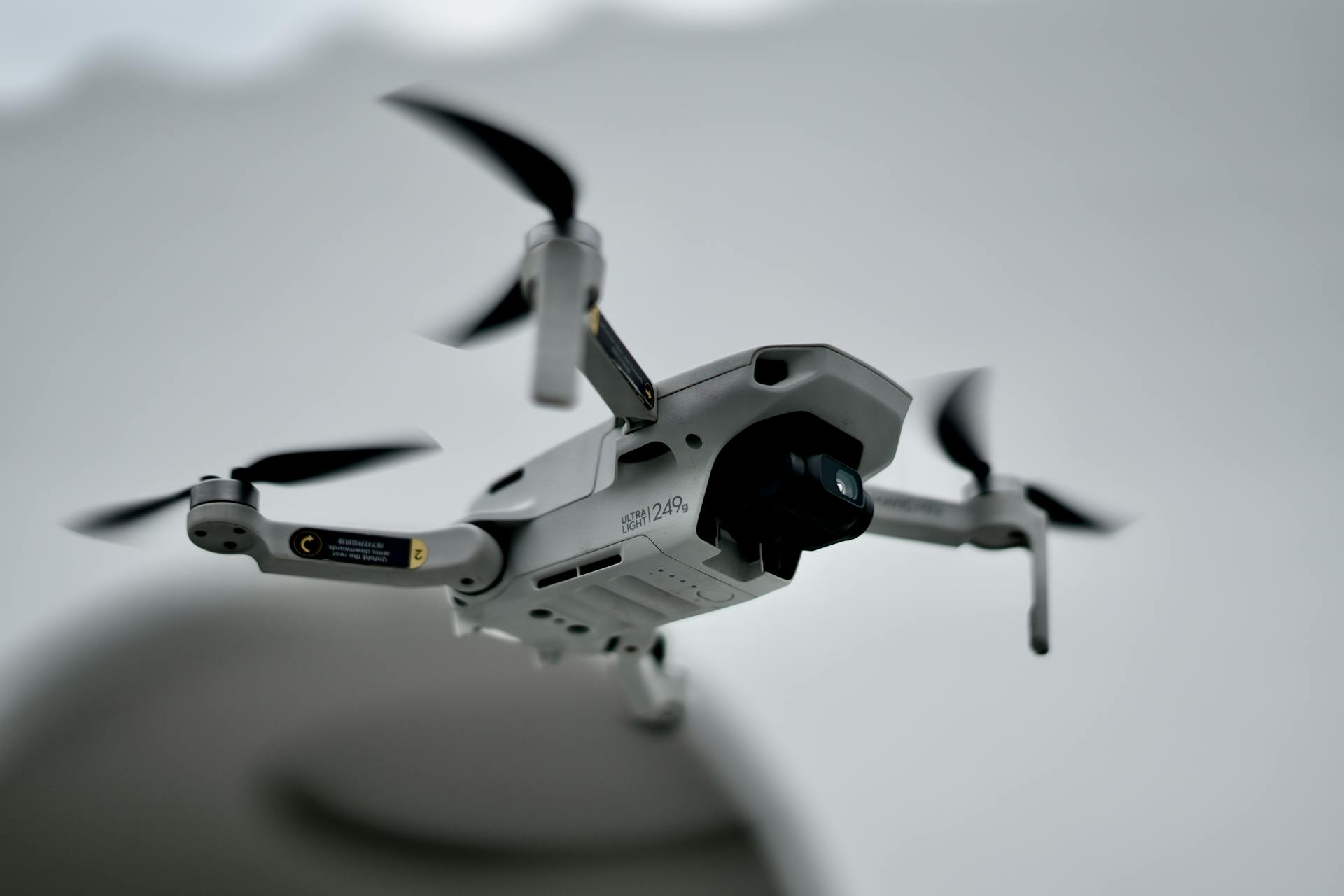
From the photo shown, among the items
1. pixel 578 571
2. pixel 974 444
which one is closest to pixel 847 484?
pixel 578 571

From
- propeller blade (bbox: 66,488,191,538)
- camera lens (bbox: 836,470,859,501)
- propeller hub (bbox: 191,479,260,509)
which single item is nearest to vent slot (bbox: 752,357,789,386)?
camera lens (bbox: 836,470,859,501)

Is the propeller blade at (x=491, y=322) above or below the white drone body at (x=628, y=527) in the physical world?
above

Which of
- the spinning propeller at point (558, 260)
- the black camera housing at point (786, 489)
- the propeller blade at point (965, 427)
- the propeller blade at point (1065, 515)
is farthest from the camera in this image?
the propeller blade at point (1065, 515)

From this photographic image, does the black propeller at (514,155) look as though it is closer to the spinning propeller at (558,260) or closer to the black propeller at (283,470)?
the spinning propeller at (558,260)

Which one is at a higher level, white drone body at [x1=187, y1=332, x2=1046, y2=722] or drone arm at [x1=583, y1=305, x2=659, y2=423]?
drone arm at [x1=583, y1=305, x2=659, y2=423]

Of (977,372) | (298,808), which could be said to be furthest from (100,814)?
(977,372)

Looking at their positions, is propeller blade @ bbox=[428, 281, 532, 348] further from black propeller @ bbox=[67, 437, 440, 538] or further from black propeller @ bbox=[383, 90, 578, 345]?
black propeller @ bbox=[67, 437, 440, 538]

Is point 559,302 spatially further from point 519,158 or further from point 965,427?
point 965,427

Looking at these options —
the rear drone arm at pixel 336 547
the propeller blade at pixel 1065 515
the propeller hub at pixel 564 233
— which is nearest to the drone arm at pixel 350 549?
the rear drone arm at pixel 336 547
